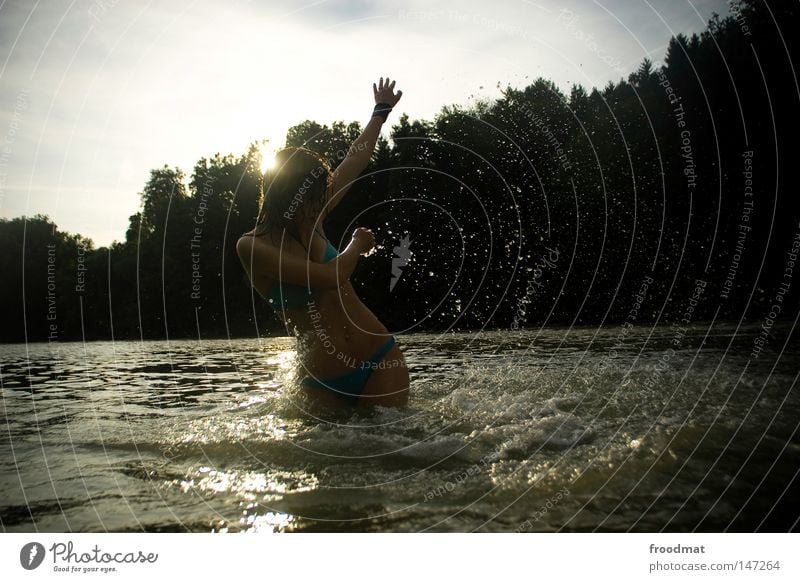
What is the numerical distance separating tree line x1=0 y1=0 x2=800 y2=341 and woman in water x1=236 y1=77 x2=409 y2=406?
13.9 metres

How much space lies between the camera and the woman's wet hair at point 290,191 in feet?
15.6

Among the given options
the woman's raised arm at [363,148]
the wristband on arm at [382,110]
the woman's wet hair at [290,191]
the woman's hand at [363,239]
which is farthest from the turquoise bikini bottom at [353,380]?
the wristband on arm at [382,110]

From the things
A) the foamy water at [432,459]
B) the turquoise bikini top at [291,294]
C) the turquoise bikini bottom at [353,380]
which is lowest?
the foamy water at [432,459]

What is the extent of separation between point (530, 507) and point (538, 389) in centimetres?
386

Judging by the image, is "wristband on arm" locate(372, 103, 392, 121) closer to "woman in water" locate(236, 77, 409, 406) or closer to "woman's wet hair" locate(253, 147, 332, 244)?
"woman in water" locate(236, 77, 409, 406)

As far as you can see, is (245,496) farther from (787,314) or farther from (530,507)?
(787,314)

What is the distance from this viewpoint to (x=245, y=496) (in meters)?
3.41

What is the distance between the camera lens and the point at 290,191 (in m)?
4.80

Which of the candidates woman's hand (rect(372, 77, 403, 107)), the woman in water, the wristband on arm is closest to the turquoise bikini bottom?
the woman in water

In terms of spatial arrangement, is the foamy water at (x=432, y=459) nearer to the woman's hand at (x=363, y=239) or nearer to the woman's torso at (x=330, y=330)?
the woman's torso at (x=330, y=330)

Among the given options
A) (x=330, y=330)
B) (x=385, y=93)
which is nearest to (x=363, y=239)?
(x=330, y=330)

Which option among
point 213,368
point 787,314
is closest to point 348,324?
point 213,368

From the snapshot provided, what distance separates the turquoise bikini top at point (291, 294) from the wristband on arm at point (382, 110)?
223 cm

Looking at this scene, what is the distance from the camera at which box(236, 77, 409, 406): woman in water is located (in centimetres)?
459
